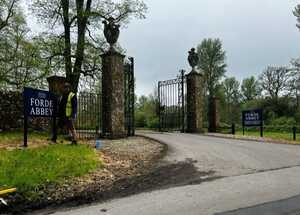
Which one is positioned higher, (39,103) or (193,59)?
(193,59)

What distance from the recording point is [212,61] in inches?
2073

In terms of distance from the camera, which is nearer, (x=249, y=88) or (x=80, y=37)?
(x=80, y=37)

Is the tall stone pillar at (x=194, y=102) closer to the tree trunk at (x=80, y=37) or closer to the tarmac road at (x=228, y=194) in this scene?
the tree trunk at (x=80, y=37)

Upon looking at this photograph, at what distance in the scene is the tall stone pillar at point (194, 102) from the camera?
2261 cm

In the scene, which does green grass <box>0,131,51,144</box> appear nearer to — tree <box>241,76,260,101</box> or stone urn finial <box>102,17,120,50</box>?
stone urn finial <box>102,17,120,50</box>

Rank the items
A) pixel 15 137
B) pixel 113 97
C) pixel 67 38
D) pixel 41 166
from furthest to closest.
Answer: pixel 67 38 < pixel 113 97 < pixel 15 137 < pixel 41 166

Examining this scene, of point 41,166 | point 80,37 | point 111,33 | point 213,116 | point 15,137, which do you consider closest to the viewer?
point 41,166

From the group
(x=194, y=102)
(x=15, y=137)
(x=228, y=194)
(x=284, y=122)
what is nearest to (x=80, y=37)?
(x=194, y=102)

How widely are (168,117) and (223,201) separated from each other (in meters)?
17.8

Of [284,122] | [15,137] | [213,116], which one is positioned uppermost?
[213,116]

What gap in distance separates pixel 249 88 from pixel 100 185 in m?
60.5

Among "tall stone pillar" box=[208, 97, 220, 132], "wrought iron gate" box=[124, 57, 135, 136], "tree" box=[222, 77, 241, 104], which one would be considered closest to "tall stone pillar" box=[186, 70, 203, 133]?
"tall stone pillar" box=[208, 97, 220, 132]

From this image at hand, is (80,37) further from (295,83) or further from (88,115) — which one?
(295,83)

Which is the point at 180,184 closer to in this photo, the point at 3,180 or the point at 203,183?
the point at 203,183
